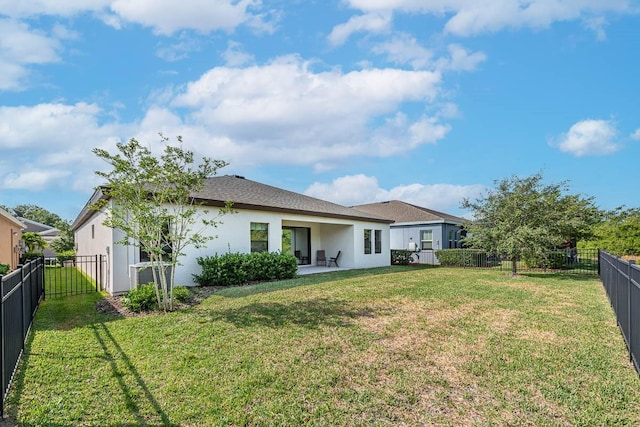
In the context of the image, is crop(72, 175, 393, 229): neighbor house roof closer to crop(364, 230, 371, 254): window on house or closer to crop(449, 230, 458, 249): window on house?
crop(364, 230, 371, 254): window on house

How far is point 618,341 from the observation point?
5.51m

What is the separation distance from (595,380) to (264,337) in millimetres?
4312

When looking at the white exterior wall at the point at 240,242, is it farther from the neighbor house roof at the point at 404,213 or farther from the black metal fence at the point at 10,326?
the neighbor house roof at the point at 404,213

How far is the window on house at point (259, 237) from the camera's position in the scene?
Answer: 13.8m

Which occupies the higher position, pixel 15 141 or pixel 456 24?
pixel 456 24

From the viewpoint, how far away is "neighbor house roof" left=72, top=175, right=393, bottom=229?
1257cm

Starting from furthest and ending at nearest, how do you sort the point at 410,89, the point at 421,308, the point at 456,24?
the point at 410,89 → the point at 456,24 → the point at 421,308

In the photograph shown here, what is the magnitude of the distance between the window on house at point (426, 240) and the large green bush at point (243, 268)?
13527 mm

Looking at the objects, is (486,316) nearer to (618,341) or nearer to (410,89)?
(618,341)

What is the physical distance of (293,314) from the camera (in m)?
7.06

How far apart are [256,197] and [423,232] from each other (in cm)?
1412

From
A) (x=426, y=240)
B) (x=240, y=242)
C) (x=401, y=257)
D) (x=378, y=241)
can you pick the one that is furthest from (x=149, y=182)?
(x=426, y=240)

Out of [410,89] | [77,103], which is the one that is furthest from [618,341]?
[77,103]

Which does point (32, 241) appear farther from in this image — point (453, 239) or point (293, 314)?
point (453, 239)
